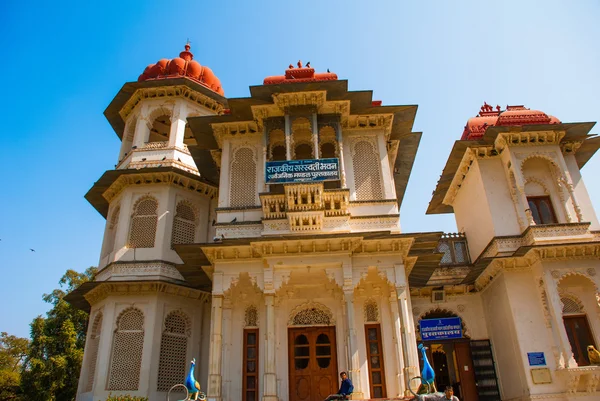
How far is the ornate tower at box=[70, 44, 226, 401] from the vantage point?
15539 millimetres

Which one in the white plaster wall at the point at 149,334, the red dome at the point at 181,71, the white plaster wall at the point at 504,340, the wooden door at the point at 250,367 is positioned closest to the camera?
the wooden door at the point at 250,367

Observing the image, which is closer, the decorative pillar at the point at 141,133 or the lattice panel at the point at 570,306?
the lattice panel at the point at 570,306

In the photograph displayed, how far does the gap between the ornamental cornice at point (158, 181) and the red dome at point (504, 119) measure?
1064cm

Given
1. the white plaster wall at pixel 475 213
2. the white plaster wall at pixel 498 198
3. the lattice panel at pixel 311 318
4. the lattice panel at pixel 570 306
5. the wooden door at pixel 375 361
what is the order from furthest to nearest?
the white plaster wall at pixel 475 213 → the white plaster wall at pixel 498 198 → the lattice panel at pixel 570 306 → the lattice panel at pixel 311 318 → the wooden door at pixel 375 361

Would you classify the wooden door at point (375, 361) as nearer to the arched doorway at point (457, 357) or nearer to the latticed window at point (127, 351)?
the arched doorway at point (457, 357)

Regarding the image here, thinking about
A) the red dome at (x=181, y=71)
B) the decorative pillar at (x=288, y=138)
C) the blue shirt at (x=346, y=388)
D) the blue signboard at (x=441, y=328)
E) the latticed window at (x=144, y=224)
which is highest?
the red dome at (x=181, y=71)

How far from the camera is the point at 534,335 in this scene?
1433 centimetres

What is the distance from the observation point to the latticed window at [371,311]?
14.1 meters

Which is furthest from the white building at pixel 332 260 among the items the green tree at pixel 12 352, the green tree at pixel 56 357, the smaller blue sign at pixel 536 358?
the green tree at pixel 12 352

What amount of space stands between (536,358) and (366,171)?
775 cm

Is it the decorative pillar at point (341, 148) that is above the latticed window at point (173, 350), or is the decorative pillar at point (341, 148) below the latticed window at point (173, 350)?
above

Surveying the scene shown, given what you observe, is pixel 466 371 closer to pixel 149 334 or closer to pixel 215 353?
pixel 215 353

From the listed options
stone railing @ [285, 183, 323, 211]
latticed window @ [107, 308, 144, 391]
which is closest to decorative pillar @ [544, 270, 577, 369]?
stone railing @ [285, 183, 323, 211]

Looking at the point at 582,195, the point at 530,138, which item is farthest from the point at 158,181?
the point at 582,195
